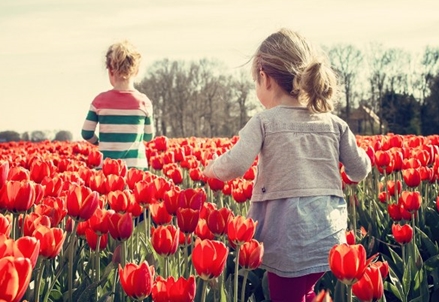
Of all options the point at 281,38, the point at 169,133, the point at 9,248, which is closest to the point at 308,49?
the point at 281,38

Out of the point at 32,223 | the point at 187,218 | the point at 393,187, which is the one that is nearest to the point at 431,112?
the point at 393,187

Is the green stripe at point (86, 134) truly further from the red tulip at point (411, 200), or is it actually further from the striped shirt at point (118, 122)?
the red tulip at point (411, 200)

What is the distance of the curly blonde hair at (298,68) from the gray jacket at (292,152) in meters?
0.10

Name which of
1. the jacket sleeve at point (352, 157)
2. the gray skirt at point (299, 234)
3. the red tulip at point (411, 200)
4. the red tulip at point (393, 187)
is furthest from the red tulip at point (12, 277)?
the red tulip at point (393, 187)

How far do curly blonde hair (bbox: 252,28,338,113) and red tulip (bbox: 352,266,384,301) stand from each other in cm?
124

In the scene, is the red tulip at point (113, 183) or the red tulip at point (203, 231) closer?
the red tulip at point (203, 231)

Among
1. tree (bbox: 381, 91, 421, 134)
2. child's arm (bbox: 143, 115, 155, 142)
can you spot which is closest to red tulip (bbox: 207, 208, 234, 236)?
child's arm (bbox: 143, 115, 155, 142)

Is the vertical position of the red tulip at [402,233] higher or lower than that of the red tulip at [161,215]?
lower

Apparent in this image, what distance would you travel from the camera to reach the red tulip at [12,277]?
154 cm

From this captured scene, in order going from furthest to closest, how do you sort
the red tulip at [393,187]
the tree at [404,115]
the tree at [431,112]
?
1. the tree at [404,115]
2. the tree at [431,112]
3. the red tulip at [393,187]

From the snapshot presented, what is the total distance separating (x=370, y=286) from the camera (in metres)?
2.48

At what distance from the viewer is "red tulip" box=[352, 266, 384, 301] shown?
2.48m

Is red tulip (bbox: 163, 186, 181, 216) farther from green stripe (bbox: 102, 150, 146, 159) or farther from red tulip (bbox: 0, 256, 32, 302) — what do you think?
green stripe (bbox: 102, 150, 146, 159)

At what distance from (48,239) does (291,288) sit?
1437mm
